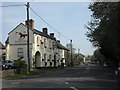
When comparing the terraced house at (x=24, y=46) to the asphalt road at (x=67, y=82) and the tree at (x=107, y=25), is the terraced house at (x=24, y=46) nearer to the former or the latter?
the tree at (x=107, y=25)

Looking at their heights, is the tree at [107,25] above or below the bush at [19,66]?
above

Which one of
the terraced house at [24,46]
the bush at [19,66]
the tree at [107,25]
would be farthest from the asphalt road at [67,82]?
the terraced house at [24,46]

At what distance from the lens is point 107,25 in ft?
99.6

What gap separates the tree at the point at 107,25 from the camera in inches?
1057

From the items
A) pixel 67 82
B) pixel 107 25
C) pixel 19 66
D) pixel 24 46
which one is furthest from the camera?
pixel 24 46

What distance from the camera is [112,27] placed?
27.7m

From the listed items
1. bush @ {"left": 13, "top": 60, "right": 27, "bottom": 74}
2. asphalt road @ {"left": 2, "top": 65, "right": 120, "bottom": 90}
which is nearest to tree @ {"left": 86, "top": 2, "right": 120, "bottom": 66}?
asphalt road @ {"left": 2, "top": 65, "right": 120, "bottom": 90}

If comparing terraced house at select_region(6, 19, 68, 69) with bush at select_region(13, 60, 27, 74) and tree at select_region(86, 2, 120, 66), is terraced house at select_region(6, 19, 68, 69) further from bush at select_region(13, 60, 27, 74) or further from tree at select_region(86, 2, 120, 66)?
bush at select_region(13, 60, 27, 74)

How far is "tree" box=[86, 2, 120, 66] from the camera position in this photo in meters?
26.9

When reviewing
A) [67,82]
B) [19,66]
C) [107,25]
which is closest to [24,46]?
[19,66]

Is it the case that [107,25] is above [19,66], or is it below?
above

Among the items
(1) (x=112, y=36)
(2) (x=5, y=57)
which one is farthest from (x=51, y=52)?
Answer: (1) (x=112, y=36)

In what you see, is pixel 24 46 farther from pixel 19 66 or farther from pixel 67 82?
pixel 67 82

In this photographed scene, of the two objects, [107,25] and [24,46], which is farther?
[24,46]
